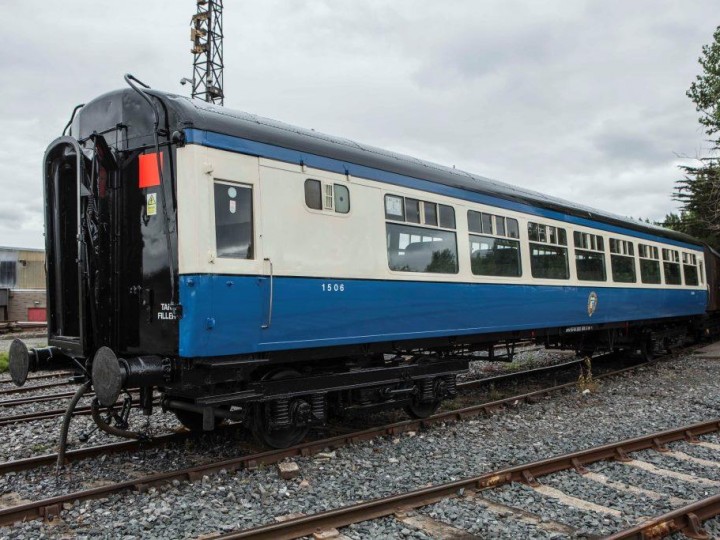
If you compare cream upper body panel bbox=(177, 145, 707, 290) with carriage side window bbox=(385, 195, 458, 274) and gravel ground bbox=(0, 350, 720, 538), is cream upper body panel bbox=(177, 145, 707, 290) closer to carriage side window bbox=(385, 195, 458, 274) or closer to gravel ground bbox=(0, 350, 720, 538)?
carriage side window bbox=(385, 195, 458, 274)

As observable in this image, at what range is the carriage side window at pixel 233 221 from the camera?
5.35 m

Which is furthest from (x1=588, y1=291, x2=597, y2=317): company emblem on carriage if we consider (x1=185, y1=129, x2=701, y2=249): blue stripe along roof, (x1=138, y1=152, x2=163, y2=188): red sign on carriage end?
(x1=138, y1=152, x2=163, y2=188): red sign on carriage end

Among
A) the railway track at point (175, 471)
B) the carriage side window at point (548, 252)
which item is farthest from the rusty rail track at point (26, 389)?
the carriage side window at point (548, 252)

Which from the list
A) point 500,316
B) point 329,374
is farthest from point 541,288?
point 329,374

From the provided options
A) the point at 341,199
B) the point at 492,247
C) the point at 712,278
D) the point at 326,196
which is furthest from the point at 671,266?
the point at 326,196

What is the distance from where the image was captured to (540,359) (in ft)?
49.8

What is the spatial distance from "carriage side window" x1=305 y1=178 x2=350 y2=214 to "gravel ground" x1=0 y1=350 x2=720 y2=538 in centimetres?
253

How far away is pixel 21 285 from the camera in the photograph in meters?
34.1

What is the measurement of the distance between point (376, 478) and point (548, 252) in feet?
18.4

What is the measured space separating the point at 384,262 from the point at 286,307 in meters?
1.49

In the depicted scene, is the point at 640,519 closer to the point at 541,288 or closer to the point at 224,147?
the point at 224,147

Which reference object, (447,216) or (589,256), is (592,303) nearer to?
(589,256)

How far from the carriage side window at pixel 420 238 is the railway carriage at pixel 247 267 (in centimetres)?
2

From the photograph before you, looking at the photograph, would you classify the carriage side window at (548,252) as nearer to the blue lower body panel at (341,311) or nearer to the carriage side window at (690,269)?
the blue lower body panel at (341,311)
